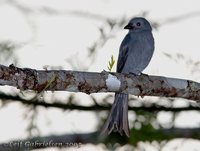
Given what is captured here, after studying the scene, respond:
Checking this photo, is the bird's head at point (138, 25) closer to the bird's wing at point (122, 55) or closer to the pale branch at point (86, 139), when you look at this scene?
the bird's wing at point (122, 55)

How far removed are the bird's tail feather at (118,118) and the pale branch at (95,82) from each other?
57 cm

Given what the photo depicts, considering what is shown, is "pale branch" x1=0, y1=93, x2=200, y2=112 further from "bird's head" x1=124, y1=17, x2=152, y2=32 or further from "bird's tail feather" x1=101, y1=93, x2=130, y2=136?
"bird's head" x1=124, y1=17, x2=152, y2=32

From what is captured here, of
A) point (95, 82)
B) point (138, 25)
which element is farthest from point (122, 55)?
point (95, 82)

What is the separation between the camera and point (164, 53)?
392cm

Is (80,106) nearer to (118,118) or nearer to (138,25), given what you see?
(118,118)

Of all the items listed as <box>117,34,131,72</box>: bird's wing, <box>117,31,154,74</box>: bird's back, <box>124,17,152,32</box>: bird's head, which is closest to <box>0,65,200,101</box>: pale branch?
<box>117,31,154,74</box>: bird's back

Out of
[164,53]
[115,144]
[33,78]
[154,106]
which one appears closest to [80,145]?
[115,144]

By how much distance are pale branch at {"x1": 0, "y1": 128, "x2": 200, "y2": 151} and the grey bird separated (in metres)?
0.21

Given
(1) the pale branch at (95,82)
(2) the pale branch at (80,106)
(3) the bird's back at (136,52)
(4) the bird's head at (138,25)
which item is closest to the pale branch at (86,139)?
(2) the pale branch at (80,106)

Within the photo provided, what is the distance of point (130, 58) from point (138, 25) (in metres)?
0.47

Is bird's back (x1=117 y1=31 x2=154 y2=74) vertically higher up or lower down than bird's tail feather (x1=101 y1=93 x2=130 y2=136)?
higher up

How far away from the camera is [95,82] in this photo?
3182mm

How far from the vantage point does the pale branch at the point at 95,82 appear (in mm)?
2949

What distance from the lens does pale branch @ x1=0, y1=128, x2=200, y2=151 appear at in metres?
3.94
